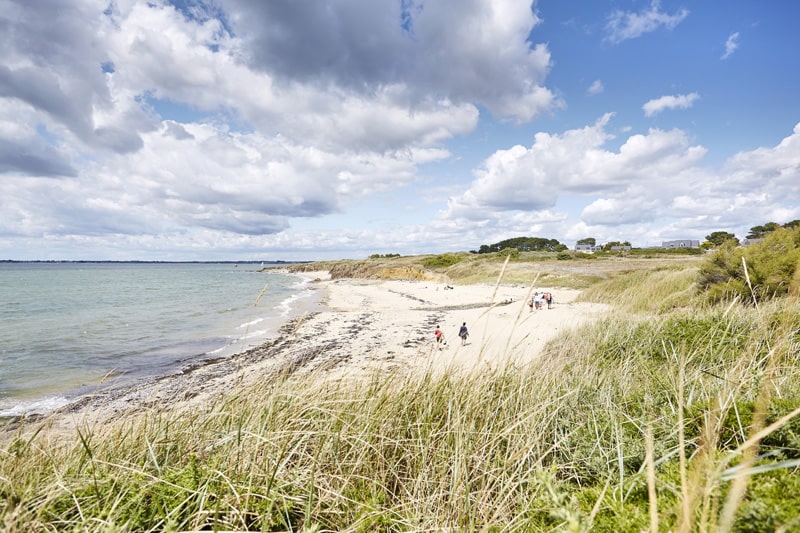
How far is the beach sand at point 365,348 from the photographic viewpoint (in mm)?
4262

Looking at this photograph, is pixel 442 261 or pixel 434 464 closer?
pixel 434 464

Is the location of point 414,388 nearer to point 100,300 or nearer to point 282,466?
point 282,466

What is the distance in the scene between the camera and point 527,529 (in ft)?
6.37

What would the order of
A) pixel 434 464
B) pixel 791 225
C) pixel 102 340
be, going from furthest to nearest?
pixel 102 340, pixel 791 225, pixel 434 464

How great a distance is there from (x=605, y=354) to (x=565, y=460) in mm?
4039

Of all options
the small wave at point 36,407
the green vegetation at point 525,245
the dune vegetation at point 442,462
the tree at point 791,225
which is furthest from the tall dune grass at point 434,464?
the green vegetation at point 525,245

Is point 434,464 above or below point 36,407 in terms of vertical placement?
above

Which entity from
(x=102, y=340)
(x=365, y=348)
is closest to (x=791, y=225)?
(x=365, y=348)

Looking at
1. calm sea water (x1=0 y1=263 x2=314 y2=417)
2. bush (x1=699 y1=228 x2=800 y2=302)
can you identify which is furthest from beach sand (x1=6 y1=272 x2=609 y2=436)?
bush (x1=699 y1=228 x2=800 y2=302)

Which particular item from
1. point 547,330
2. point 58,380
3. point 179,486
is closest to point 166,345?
point 58,380

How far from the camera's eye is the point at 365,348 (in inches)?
589

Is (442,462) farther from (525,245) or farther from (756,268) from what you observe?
(525,245)

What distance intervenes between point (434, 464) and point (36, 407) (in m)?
12.6

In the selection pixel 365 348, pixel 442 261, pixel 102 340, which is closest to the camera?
pixel 365 348
